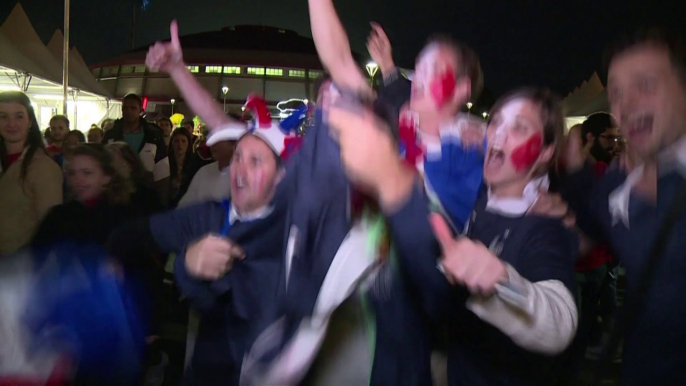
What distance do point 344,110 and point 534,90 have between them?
44.2 inches

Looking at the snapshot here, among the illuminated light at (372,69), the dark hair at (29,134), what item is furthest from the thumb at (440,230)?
the dark hair at (29,134)

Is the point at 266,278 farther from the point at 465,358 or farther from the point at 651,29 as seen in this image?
the point at 651,29

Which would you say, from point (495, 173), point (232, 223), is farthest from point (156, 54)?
point (495, 173)

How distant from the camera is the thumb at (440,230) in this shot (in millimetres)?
1057

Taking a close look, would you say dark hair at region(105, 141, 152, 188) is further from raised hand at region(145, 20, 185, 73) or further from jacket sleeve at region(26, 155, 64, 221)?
raised hand at region(145, 20, 185, 73)

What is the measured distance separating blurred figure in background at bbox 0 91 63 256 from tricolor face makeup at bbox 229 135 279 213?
1819mm

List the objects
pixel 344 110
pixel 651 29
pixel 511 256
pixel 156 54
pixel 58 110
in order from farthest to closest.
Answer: pixel 58 110 < pixel 156 54 < pixel 651 29 < pixel 511 256 < pixel 344 110

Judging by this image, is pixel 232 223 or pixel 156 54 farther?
pixel 156 54

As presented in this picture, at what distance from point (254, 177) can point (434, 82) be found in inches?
26.6

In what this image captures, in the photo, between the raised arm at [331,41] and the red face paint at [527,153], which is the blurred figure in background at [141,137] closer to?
the raised arm at [331,41]

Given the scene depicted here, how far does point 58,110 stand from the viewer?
1702 cm

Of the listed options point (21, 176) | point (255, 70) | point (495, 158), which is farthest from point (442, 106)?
point (255, 70)

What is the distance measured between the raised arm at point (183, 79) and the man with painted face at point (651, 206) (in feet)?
5.17

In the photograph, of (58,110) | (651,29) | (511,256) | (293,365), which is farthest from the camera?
(58,110)
